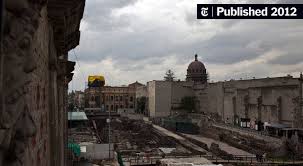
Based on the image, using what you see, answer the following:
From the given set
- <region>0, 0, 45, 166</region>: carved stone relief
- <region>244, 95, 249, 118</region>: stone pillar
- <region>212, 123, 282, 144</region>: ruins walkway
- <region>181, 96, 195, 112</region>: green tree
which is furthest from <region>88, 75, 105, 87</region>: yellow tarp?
<region>0, 0, 45, 166</region>: carved stone relief

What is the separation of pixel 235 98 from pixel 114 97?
4398 centimetres

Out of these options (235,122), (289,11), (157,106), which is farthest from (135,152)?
(157,106)

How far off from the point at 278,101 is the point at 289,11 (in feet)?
106

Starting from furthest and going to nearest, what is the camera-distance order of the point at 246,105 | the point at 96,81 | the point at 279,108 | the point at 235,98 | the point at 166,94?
the point at 166,94 < the point at 96,81 < the point at 235,98 < the point at 246,105 < the point at 279,108

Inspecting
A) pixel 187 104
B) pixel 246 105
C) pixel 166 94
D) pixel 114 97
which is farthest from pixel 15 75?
pixel 114 97

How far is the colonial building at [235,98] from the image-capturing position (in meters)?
45.7

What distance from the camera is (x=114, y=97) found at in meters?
98.8

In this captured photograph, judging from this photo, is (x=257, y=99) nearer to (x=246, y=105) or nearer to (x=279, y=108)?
(x=246, y=105)

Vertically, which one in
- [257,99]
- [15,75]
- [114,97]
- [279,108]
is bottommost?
[279,108]

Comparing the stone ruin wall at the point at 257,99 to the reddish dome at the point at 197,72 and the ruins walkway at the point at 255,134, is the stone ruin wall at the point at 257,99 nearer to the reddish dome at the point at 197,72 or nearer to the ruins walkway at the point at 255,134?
the ruins walkway at the point at 255,134

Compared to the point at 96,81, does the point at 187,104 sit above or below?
below

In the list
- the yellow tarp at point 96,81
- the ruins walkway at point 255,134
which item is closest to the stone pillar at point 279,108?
the ruins walkway at point 255,134

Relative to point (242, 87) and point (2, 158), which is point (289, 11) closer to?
point (2, 158)

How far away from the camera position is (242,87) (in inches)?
2341
